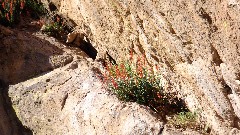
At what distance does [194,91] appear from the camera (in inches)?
175

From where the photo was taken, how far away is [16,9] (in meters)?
7.42

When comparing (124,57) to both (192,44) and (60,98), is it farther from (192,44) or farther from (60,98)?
(192,44)

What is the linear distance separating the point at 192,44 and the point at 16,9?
4.49 meters

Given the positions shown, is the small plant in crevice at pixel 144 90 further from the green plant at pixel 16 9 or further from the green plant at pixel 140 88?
the green plant at pixel 16 9

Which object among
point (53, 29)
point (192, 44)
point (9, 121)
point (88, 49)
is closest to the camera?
point (192, 44)

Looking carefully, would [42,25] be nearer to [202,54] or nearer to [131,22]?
[131,22]

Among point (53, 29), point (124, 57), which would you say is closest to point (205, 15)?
point (124, 57)

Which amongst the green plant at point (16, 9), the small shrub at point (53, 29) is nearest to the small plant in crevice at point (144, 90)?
the small shrub at point (53, 29)

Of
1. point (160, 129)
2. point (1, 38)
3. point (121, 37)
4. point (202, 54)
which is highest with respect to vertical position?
point (202, 54)

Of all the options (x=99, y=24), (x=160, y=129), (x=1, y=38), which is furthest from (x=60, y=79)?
(x=160, y=129)

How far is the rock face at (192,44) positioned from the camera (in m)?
3.53

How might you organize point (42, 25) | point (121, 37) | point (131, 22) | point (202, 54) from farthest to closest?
point (42, 25) < point (121, 37) < point (131, 22) < point (202, 54)

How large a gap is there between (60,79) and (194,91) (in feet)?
7.33

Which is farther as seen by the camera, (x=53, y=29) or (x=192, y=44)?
(x=53, y=29)
